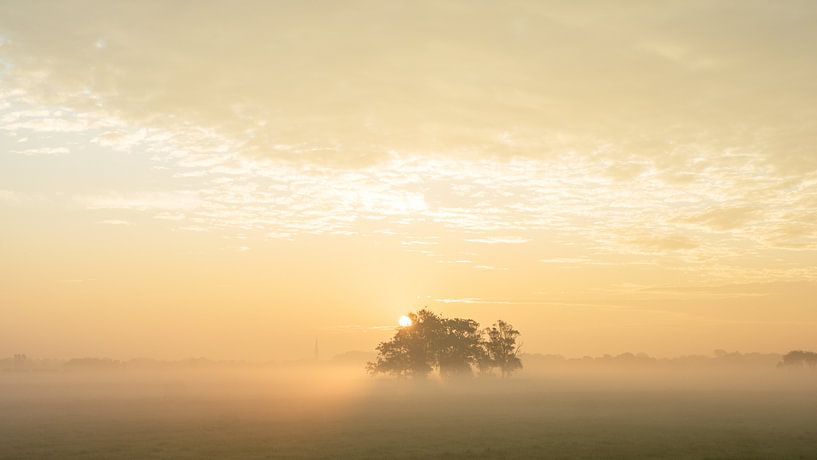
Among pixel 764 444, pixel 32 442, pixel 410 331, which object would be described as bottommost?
pixel 764 444

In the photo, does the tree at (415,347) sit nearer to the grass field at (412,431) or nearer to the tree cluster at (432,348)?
the tree cluster at (432,348)

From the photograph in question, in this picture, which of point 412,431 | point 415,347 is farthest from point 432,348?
point 412,431

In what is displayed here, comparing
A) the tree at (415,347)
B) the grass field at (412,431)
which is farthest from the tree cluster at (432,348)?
the grass field at (412,431)

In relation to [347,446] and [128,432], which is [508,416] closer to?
[347,446]

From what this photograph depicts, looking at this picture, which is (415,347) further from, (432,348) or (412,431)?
(412,431)

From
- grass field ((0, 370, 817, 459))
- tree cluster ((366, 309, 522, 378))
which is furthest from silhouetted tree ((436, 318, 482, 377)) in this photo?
grass field ((0, 370, 817, 459))

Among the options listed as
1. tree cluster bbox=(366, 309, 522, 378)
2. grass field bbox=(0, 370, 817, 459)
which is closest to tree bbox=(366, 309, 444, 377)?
tree cluster bbox=(366, 309, 522, 378)

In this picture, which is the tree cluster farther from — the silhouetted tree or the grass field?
the grass field

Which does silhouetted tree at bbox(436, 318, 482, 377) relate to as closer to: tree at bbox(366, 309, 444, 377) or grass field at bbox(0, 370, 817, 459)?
tree at bbox(366, 309, 444, 377)

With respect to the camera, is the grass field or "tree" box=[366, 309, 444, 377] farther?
"tree" box=[366, 309, 444, 377]

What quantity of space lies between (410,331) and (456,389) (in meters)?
17.4

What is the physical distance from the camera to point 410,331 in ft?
393

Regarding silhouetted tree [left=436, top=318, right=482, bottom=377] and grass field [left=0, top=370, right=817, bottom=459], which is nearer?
grass field [left=0, top=370, right=817, bottom=459]

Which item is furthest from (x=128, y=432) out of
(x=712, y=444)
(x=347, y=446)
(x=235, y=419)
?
(x=712, y=444)
